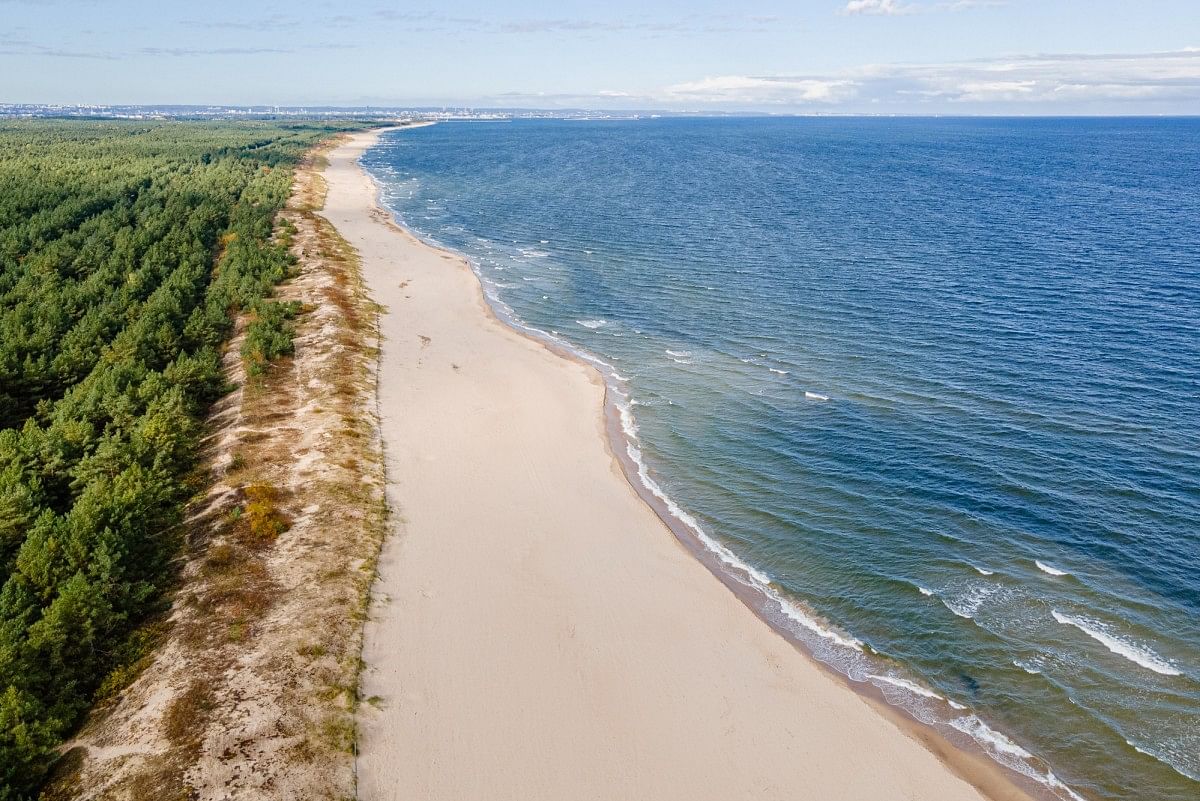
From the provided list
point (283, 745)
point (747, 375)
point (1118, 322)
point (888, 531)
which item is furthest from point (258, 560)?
point (1118, 322)

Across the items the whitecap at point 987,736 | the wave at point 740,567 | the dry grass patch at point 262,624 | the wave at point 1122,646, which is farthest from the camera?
the wave at point 740,567

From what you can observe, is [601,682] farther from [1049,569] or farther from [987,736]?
[1049,569]

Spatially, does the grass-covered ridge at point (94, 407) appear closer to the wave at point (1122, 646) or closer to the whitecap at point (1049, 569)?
the wave at point (1122, 646)

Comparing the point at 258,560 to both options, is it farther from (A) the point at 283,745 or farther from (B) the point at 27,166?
(B) the point at 27,166

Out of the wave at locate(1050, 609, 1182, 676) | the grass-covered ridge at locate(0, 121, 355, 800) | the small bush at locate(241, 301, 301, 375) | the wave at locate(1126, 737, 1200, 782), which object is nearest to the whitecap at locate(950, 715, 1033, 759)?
the wave at locate(1126, 737, 1200, 782)

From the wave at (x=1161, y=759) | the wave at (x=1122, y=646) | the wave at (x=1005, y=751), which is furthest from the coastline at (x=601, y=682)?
the wave at (x=1122, y=646)

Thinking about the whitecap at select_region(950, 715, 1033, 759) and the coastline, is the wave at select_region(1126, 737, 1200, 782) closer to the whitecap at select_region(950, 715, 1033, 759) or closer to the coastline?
the whitecap at select_region(950, 715, 1033, 759)

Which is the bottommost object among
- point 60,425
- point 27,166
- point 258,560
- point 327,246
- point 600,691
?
point 600,691

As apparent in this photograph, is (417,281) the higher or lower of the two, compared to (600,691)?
higher
